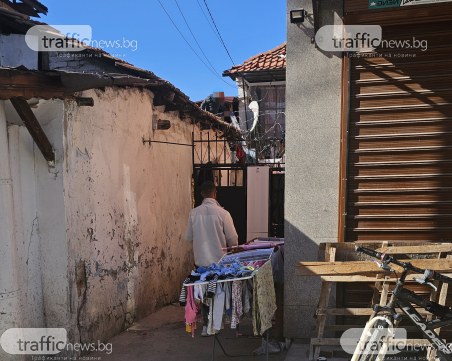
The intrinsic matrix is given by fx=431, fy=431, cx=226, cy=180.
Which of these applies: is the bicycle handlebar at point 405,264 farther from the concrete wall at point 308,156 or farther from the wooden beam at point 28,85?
the wooden beam at point 28,85

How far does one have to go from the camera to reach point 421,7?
13.7 ft

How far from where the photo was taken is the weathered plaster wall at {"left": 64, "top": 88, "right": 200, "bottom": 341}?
16.3 ft

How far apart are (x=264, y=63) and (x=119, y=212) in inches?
366

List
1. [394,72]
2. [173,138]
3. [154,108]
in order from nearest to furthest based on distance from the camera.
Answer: [394,72] → [154,108] → [173,138]

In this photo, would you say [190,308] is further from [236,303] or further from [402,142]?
[402,142]

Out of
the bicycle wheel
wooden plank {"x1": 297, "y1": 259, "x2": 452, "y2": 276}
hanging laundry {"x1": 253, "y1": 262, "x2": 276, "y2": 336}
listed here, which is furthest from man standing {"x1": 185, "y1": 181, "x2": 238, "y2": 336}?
the bicycle wheel

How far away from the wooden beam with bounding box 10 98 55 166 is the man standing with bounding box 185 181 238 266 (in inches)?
78.4

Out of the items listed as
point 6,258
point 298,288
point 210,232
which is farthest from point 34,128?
point 298,288

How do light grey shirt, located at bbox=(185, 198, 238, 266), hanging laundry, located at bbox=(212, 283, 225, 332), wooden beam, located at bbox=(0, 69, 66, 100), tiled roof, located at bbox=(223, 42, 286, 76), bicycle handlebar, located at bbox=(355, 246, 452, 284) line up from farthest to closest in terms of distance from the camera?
tiled roof, located at bbox=(223, 42, 286, 76) → light grey shirt, located at bbox=(185, 198, 238, 266) → hanging laundry, located at bbox=(212, 283, 225, 332) → wooden beam, located at bbox=(0, 69, 66, 100) → bicycle handlebar, located at bbox=(355, 246, 452, 284)

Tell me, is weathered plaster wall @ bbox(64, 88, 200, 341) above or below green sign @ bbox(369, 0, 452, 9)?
below

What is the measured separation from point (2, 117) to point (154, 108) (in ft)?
11.5

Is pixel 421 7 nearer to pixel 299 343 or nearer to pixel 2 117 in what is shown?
pixel 299 343

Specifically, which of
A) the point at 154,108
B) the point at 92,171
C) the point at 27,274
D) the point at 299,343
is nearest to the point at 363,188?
the point at 299,343

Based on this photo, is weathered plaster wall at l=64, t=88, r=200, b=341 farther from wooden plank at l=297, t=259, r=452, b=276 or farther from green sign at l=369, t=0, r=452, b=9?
green sign at l=369, t=0, r=452, b=9
